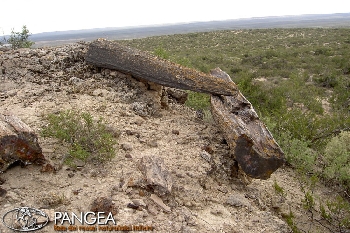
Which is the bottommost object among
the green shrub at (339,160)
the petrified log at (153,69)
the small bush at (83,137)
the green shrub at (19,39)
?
the green shrub at (339,160)

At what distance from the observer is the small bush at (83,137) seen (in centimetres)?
400

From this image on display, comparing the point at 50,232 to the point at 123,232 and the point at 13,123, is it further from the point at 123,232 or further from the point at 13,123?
the point at 13,123

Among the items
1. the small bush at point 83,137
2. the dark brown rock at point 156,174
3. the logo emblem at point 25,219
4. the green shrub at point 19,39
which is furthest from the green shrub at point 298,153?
the green shrub at point 19,39

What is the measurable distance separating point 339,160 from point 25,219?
15.8 ft

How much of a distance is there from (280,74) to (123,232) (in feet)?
45.8

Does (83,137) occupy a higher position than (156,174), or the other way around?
(83,137)

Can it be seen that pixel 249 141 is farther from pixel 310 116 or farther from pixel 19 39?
pixel 19 39

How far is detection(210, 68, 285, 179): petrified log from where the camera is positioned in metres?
4.20

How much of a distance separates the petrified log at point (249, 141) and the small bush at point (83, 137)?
1772 mm

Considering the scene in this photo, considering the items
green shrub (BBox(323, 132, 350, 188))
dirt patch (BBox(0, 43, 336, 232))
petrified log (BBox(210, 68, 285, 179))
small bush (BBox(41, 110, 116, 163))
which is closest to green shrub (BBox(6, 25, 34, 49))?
dirt patch (BBox(0, 43, 336, 232))

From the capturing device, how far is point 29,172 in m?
3.63

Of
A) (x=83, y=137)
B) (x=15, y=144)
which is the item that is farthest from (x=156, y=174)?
(x=15, y=144)

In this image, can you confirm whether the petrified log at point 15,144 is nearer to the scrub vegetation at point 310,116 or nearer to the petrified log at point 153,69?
the petrified log at point 153,69

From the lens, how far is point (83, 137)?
4141 mm
